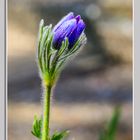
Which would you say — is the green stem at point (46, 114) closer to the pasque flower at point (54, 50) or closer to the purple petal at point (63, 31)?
the pasque flower at point (54, 50)

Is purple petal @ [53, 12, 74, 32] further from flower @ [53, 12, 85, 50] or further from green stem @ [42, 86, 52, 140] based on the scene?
green stem @ [42, 86, 52, 140]

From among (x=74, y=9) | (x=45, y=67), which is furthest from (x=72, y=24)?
(x=45, y=67)

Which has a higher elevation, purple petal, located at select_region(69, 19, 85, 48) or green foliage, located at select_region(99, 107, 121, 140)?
purple petal, located at select_region(69, 19, 85, 48)

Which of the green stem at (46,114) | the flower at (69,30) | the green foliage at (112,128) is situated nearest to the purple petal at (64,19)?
the flower at (69,30)

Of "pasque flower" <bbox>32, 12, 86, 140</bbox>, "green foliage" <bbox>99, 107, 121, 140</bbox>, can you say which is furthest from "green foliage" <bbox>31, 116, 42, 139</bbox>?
"green foliage" <bbox>99, 107, 121, 140</bbox>

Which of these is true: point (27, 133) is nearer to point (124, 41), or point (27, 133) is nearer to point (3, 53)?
point (3, 53)

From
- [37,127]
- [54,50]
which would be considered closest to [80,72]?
[54,50]
